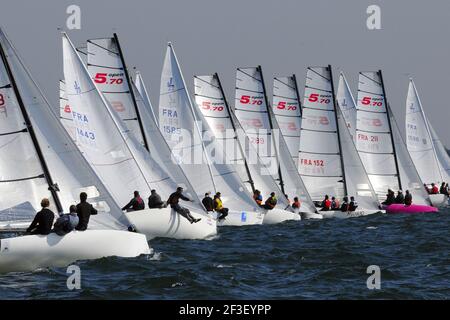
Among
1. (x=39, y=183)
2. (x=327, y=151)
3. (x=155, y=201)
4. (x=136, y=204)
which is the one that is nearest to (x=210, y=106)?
(x=327, y=151)

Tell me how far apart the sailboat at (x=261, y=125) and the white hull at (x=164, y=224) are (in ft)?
47.7

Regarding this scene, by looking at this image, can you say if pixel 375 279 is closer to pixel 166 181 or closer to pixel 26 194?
pixel 26 194

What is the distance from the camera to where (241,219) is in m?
30.8

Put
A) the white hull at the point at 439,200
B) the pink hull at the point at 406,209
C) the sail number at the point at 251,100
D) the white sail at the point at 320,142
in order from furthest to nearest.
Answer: the white hull at the point at 439,200 < the sail number at the point at 251,100 < the white sail at the point at 320,142 < the pink hull at the point at 406,209

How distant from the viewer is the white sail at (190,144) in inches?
1218

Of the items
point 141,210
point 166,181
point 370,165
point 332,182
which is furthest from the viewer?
point 370,165

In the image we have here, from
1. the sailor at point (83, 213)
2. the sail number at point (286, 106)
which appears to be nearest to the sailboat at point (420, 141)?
the sail number at point (286, 106)

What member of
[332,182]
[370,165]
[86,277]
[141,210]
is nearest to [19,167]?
[86,277]

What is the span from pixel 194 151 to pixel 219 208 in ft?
7.71

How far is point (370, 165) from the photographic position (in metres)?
44.7

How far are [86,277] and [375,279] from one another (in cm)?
448

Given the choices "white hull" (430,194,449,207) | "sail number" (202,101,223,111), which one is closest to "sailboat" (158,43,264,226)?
"sail number" (202,101,223,111)

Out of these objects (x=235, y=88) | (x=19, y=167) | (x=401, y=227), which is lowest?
(x=401, y=227)

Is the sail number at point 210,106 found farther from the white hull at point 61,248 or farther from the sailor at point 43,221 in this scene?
the sailor at point 43,221
